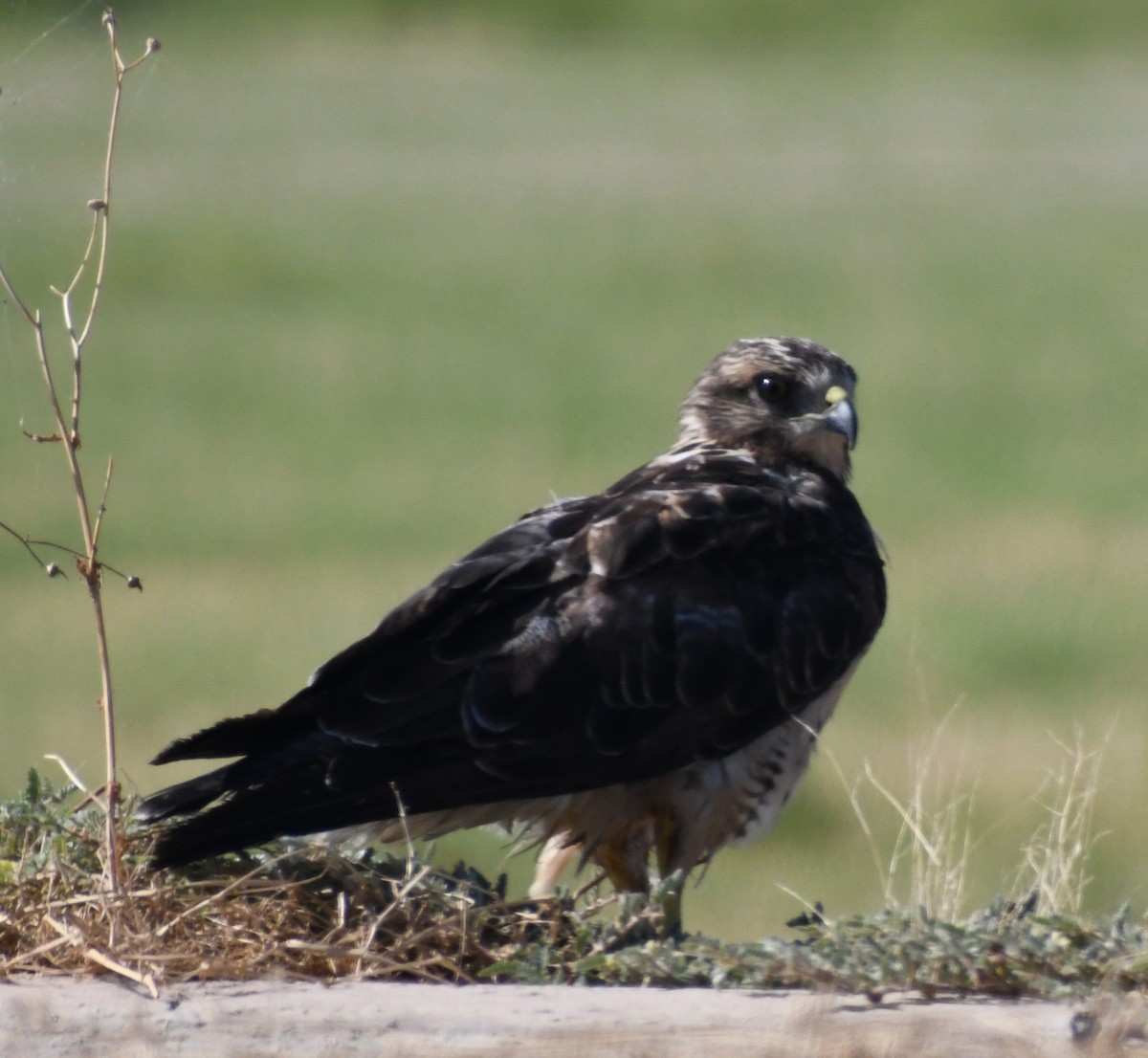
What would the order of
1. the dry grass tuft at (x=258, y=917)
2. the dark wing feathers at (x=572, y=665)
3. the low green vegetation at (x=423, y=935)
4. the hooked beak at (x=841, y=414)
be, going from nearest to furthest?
the low green vegetation at (x=423, y=935) → the dry grass tuft at (x=258, y=917) → the dark wing feathers at (x=572, y=665) → the hooked beak at (x=841, y=414)

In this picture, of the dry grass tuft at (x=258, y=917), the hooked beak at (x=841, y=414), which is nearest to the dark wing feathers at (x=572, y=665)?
the dry grass tuft at (x=258, y=917)

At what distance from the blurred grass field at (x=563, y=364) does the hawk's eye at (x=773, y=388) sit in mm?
920

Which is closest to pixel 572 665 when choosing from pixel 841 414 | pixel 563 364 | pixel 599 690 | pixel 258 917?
pixel 599 690

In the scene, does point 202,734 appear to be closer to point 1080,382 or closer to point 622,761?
point 622,761

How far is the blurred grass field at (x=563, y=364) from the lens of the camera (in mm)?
10320

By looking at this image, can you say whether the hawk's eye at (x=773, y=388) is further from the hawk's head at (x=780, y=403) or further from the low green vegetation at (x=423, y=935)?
the low green vegetation at (x=423, y=935)

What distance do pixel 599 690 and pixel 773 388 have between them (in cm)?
113

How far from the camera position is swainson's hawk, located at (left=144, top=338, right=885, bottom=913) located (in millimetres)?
3762

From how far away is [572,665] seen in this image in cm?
399

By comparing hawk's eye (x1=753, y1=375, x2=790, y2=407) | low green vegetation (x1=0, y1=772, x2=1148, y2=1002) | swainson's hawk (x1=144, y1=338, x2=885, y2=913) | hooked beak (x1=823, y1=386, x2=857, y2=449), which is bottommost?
low green vegetation (x1=0, y1=772, x2=1148, y2=1002)

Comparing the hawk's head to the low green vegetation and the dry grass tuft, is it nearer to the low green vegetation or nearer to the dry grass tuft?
the low green vegetation

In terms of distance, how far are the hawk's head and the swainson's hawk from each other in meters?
0.27

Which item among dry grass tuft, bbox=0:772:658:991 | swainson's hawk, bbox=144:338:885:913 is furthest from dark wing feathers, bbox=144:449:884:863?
dry grass tuft, bbox=0:772:658:991

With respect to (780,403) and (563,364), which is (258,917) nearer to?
(780,403)
